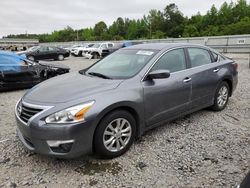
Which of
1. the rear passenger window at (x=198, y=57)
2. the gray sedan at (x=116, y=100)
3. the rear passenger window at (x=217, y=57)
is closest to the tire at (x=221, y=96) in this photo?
the gray sedan at (x=116, y=100)

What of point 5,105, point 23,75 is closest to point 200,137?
point 5,105

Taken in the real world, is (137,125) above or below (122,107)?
below

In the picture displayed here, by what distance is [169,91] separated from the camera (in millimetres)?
3717

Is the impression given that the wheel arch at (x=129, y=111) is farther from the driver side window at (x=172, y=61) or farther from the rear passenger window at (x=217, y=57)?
the rear passenger window at (x=217, y=57)

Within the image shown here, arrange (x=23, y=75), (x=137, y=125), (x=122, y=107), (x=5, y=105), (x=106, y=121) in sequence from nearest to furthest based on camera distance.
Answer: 1. (x=106, y=121)
2. (x=122, y=107)
3. (x=137, y=125)
4. (x=5, y=105)
5. (x=23, y=75)

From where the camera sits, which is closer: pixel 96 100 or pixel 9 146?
pixel 96 100

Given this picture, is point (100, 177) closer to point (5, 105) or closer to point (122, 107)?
point (122, 107)

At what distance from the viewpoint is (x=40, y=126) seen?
9.00 feet

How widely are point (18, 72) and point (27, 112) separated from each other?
4863mm

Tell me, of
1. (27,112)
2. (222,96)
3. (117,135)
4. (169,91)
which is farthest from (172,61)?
(27,112)

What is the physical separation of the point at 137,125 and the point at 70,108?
108 cm

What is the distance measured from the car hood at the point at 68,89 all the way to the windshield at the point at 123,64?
0.91ft

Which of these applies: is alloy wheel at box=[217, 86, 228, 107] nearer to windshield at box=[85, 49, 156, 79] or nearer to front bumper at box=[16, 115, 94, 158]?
windshield at box=[85, 49, 156, 79]

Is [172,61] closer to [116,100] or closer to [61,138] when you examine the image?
[116,100]
